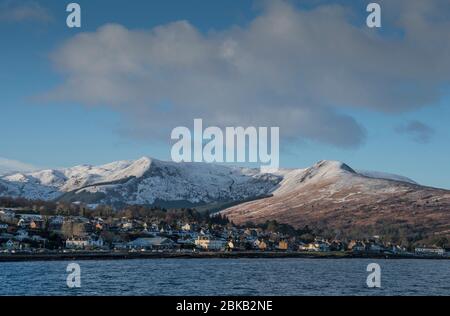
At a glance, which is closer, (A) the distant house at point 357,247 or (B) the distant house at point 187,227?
(A) the distant house at point 357,247

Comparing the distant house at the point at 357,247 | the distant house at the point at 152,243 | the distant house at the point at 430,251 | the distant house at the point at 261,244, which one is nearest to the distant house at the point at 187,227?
the distant house at the point at 261,244

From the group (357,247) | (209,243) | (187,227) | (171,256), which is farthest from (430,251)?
(171,256)

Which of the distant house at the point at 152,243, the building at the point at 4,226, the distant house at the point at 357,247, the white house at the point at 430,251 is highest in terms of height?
the building at the point at 4,226

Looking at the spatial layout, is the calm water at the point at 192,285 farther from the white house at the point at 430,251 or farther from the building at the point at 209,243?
the white house at the point at 430,251

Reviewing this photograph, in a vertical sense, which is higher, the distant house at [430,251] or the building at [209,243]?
the building at [209,243]

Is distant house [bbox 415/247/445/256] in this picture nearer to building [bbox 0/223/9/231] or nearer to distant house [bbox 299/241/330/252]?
distant house [bbox 299/241/330/252]

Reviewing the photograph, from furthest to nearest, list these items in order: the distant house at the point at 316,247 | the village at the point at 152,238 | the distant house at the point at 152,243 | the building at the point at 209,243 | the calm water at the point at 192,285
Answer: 1. the distant house at the point at 316,247
2. the building at the point at 209,243
3. the distant house at the point at 152,243
4. the village at the point at 152,238
5. the calm water at the point at 192,285

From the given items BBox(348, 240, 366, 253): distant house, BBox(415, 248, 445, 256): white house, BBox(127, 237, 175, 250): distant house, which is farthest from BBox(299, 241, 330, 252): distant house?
BBox(127, 237, 175, 250): distant house

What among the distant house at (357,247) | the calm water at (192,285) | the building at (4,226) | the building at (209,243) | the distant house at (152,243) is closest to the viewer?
the calm water at (192,285)
